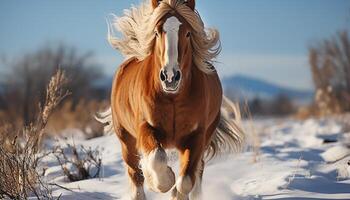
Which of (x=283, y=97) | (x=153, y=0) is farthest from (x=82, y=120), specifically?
(x=283, y=97)

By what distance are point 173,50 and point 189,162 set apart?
3.30 ft

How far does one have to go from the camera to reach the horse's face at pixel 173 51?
4.55 metres

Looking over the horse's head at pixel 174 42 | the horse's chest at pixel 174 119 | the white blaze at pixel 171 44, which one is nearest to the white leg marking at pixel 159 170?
the horse's chest at pixel 174 119

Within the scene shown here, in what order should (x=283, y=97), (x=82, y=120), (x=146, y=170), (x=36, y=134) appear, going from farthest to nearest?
(x=283, y=97) < (x=82, y=120) < (x=36, y=134) < (x=146, y=170)

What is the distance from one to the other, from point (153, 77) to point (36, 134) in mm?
1370

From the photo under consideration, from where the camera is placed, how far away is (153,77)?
16.4 feet

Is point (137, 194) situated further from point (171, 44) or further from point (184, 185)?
point (171, 44)

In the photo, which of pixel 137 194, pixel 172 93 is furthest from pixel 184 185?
pixel 137 194

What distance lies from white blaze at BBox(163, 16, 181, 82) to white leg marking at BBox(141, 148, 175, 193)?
0.67 meters

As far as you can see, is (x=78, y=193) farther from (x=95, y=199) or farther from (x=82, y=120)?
(x=82, y=120)

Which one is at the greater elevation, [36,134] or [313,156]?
[36,134]

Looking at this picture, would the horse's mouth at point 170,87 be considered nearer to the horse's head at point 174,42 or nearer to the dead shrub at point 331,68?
the horse's head at point 174,42

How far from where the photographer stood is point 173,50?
15.1 ft

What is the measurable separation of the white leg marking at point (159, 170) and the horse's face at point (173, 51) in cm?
54
